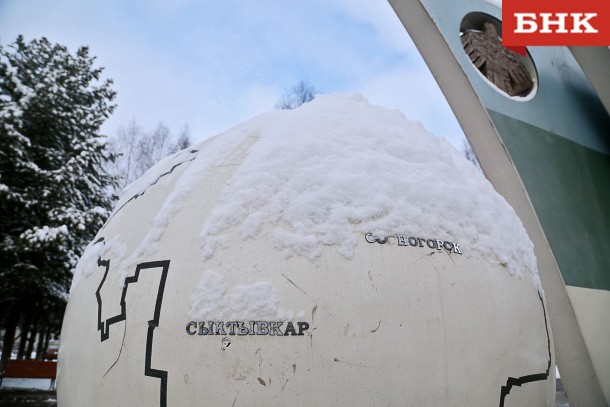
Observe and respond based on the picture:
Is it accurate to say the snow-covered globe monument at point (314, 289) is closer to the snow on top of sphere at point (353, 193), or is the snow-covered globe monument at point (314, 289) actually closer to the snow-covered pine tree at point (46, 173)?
the snow on top of sphere at point (353, 193)

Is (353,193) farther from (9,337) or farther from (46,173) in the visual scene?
(9,337)

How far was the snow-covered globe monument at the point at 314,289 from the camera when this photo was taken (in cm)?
203

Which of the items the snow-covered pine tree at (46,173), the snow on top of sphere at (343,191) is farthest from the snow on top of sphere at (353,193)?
the snow-covered pine tree at (46,173)

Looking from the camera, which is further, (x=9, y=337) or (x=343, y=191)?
(x=9, y=337)

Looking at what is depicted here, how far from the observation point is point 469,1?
9719mm

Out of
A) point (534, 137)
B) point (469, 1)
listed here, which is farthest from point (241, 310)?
point (469, 1)

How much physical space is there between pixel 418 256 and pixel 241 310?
87 cm

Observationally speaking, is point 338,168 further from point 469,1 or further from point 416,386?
point 469,1

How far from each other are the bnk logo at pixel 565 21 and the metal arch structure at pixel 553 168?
0.94 ft

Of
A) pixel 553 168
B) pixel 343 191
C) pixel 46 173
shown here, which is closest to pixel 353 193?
pixel 343 191

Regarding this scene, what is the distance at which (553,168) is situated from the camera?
8.70m

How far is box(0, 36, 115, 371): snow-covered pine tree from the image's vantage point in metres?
10.8

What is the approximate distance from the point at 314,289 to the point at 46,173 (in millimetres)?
11302

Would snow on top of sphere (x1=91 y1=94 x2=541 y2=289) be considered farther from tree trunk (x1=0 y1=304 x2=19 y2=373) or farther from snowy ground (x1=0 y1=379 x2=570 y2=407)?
tree trunk (x1=0 y1=304 x2=19 y2=373)
